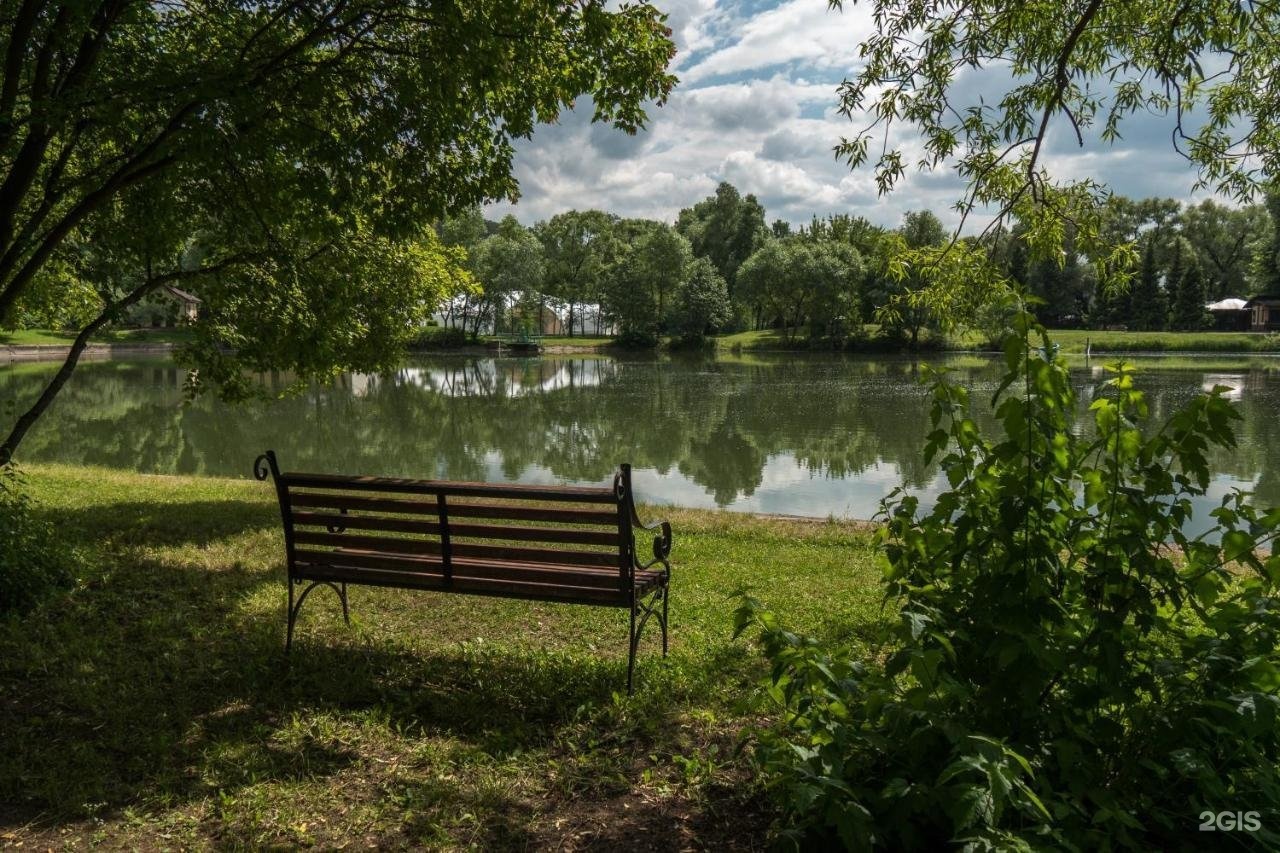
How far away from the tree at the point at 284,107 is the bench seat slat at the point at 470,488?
1996 millimetres

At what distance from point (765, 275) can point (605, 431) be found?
1773 inches

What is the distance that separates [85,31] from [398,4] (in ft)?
7.58

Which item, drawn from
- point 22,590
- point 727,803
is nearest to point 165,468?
point 22,590

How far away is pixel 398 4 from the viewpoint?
17.5 ft

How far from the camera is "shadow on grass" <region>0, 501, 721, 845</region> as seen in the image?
343 centimetres

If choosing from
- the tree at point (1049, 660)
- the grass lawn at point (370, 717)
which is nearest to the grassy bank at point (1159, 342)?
the grass lawn at point (370, 717)

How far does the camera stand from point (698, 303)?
217ft

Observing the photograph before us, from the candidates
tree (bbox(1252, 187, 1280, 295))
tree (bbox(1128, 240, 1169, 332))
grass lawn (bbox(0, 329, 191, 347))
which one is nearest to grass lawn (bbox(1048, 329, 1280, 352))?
tree (bbox(1128, 240, 1169, 332))

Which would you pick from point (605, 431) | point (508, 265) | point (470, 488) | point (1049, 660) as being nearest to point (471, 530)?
point (470, 488)

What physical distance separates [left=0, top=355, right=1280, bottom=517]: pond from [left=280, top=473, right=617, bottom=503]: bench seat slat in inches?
173

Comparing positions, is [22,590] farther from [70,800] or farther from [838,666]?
[838,666]

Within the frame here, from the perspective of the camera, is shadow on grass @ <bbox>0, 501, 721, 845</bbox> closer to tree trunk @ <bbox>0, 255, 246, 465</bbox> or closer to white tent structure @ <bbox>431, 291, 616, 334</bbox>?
tree trunk @ <bbox>0, 255, 246, 465</bbox>

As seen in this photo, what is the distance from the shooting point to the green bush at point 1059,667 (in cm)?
212

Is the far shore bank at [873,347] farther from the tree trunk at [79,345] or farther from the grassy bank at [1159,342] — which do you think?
the tree trunk at [79,345]
